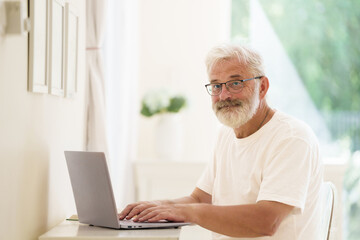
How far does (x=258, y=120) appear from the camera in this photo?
7.34ft

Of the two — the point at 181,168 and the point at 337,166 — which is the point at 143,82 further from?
the point at 337,166

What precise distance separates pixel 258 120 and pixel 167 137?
209cm

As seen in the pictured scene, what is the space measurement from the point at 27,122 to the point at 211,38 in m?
3.00

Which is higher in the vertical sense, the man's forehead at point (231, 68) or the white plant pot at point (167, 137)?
the man's forehead at point (231, 68)

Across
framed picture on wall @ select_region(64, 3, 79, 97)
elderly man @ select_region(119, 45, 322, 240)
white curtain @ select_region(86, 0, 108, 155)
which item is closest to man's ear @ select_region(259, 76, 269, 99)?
elderly man @ select_region(119, 45, 322, 240)

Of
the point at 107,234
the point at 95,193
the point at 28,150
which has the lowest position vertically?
the point at 107,234

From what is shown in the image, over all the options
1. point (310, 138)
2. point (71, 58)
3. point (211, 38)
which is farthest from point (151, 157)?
point (310, 138)

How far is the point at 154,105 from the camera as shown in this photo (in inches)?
168

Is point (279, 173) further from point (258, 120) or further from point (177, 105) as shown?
point (177, 105)

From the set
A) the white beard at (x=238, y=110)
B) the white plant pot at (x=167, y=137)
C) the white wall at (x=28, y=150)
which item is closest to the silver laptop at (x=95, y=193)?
the white wall at (x=28, y=150)

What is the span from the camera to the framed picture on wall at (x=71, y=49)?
2.18 metres

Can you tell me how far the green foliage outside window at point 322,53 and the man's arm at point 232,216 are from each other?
3.06 meters

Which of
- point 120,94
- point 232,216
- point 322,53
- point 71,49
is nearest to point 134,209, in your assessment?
point 232,216

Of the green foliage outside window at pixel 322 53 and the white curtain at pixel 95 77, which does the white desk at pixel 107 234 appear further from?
the green foliage outside window at pixel 322 53
